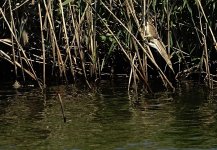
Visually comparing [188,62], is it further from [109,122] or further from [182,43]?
[109,122]

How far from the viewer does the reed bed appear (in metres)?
10.5

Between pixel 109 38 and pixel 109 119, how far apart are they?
140 inches

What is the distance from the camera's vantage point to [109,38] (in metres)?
12.2

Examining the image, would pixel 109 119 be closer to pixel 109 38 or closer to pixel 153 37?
pixel 153 37

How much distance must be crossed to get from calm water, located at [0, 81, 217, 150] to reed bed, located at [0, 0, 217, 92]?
0.33 metres

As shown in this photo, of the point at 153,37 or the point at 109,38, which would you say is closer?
the point at 153,37

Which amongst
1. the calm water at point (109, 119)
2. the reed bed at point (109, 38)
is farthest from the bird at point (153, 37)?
the calm water at point (109, 119)

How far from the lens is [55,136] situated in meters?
7.90

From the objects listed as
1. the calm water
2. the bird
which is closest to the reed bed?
the bird

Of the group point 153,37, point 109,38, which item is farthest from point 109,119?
point 109,38

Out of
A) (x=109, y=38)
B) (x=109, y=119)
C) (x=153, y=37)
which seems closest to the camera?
(x=109, y=119)

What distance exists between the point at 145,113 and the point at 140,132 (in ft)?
4.14

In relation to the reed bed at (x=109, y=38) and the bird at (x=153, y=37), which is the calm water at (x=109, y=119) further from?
the bird at (x=153, y=37)

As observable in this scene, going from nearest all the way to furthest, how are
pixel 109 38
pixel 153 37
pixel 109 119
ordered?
pixel 109 119, pixel 153 37, pixel 109 38
